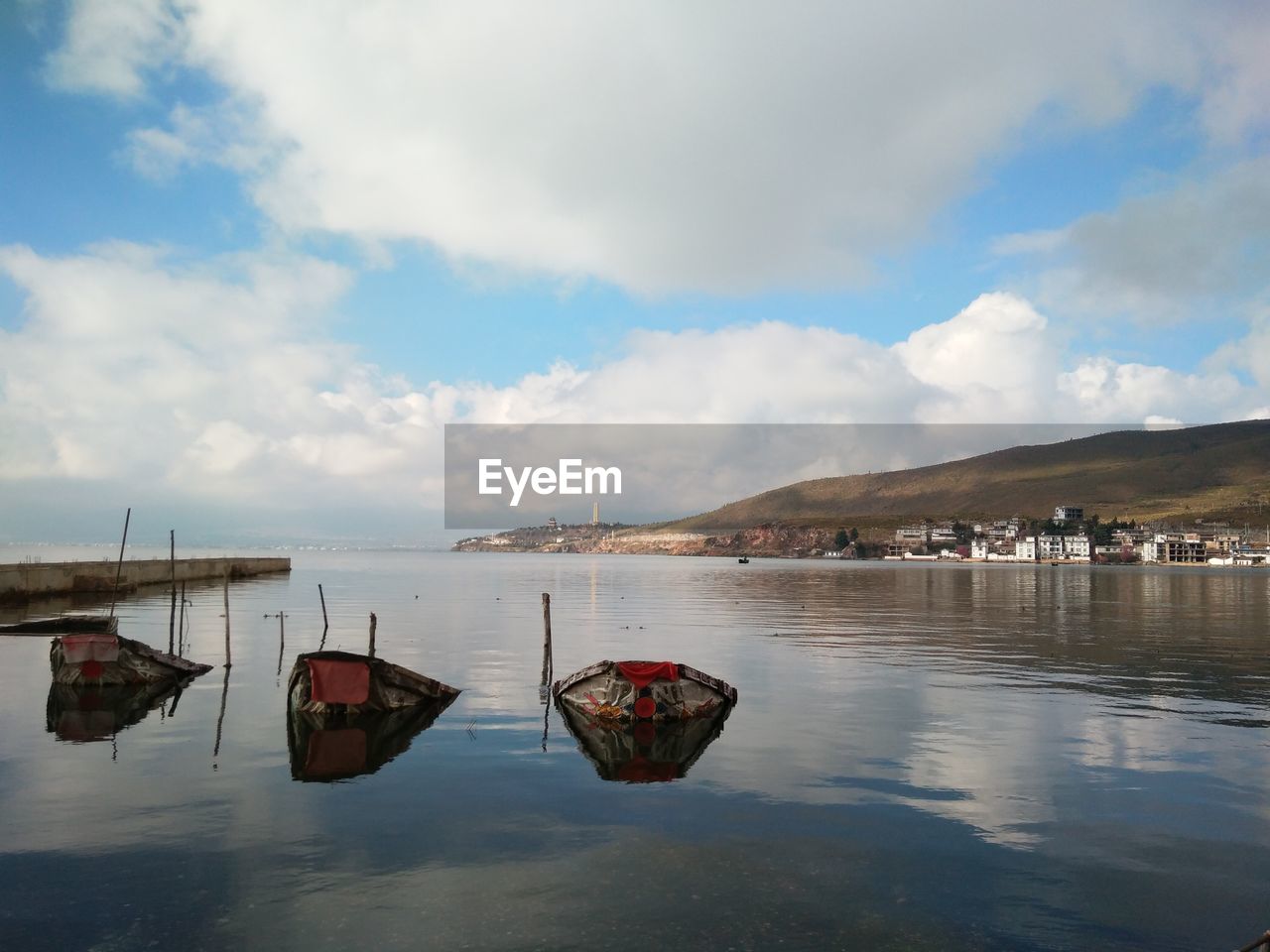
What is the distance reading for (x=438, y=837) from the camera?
621 inches

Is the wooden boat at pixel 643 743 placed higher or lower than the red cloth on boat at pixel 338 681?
lower

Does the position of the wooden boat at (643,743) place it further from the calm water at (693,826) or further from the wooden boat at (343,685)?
the wooden boat at (343,685)

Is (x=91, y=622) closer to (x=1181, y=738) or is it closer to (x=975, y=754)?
(x=975, y=754)

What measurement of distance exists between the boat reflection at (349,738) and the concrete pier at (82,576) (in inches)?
1169

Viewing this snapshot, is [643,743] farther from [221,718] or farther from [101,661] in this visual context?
[101,661]

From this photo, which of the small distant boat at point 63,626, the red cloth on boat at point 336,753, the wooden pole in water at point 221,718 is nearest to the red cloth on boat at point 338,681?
the red cloth on boat at point 336,753

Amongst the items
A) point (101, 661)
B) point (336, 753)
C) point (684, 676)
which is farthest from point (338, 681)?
point (101, 661)

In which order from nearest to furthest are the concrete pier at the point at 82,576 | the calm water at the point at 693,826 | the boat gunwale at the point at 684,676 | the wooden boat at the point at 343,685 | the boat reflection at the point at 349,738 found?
the calm water at the point at 693,826 < the boat reflection at the point at 349,738 < the wooden boat at the point at 343,685 < the boat gunwale at the point at 684,676 < the concrete pier at the point at 82,576

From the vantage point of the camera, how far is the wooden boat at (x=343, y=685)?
27.0 metres

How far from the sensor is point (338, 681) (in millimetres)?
27281

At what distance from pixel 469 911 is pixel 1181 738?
21873 millimetres

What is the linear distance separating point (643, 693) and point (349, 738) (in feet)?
28.7

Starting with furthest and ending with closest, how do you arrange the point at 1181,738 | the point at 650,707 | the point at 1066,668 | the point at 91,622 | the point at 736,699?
the point at 91,622
the point at 1066,668
the point at 736,699
the point at 650,707
the point at 1181,738

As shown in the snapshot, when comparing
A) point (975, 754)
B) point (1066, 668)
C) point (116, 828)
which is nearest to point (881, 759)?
point (975, 754)
